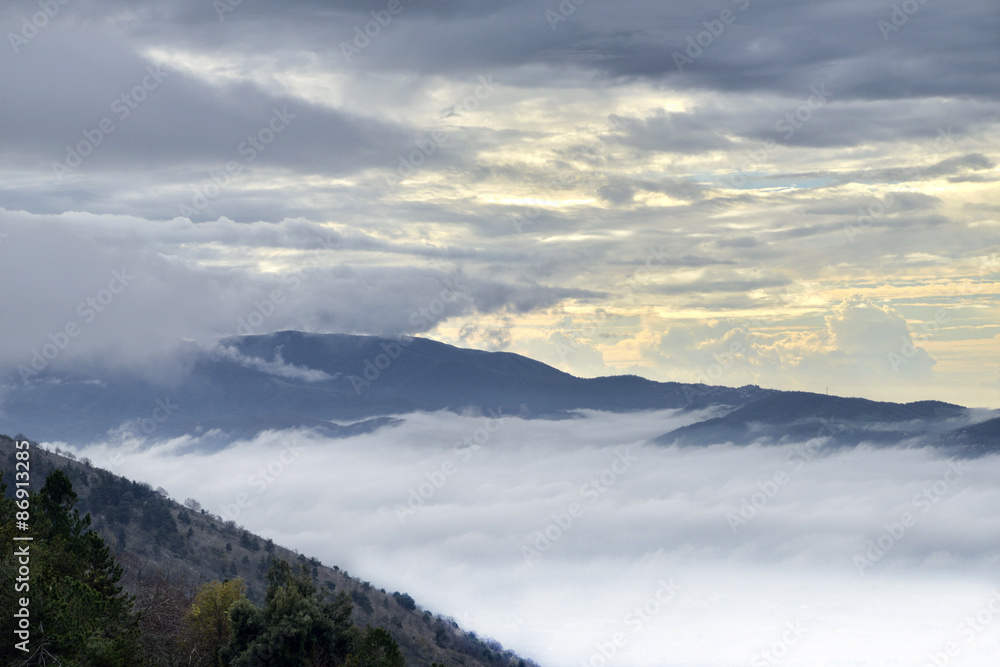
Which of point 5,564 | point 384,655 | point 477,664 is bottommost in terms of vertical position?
point 477,664

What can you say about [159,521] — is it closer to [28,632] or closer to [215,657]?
[215,657]

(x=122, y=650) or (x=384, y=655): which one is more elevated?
(x=122, y=650)

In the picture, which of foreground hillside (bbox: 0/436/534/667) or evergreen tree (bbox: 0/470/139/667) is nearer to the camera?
evergreen tree (bbox: 0/470/139/667)

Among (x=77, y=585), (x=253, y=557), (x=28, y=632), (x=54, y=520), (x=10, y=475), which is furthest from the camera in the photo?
(x=253, y=557)

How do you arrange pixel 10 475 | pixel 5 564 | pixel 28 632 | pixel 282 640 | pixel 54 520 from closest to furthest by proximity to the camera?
pixel 28 632
pixel 5 564
pixel 282 640
pixel 54 520
pixel 10 475

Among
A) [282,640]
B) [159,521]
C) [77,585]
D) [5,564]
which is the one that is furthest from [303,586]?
[159,521]

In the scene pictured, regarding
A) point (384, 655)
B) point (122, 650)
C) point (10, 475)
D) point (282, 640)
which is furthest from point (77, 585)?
point (10, 475)

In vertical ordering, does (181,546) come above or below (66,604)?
below

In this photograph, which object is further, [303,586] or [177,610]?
[177,610]

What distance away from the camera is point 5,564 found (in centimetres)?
4025

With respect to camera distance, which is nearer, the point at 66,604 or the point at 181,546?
the point at 66,604

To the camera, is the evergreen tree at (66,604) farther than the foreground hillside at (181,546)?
No

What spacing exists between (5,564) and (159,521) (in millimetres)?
150723

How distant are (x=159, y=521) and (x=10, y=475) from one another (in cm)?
3260
